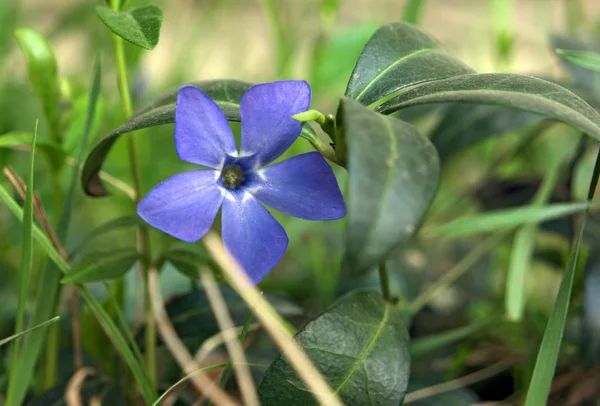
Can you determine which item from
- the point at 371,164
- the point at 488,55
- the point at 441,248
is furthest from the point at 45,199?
the point at 488,55

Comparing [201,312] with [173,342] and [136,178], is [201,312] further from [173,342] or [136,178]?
[136,178]

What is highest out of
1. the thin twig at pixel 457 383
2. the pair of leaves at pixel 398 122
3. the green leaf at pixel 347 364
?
the pair of leaves at pixel 398 122

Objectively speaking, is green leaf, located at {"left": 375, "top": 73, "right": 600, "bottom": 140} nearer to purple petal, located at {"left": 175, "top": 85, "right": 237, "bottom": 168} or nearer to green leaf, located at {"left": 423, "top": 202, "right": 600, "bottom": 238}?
purple petal, located at {"left": 175, "top": 85, "right": 237, "bottom": 168}

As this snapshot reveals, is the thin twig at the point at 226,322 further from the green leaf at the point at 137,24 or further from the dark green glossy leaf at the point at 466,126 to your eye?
the dark green glossy leaf at the point at 466,126

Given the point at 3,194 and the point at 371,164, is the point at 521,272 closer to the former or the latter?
the point at 371,164

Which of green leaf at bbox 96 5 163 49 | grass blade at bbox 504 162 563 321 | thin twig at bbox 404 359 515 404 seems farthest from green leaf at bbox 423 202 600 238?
green leaf at bbox 96 5 163 49

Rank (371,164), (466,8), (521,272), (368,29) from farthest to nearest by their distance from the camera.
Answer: (466,8), (368,29), (521,272), (371,164)

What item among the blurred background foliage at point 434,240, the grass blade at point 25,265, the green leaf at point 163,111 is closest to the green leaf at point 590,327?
the blurred background foliage at point 434,240
